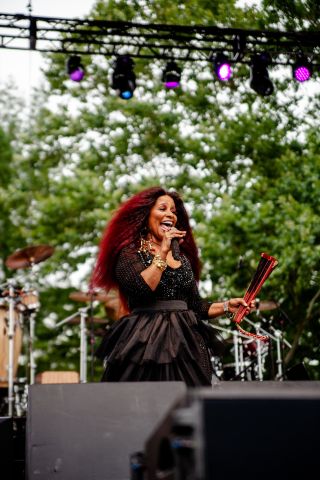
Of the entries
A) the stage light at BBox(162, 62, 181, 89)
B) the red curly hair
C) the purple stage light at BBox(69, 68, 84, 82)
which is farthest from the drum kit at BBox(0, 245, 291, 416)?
the red curly hair

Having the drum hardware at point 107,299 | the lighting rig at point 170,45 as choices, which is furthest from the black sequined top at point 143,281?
the drum hardware at point 107,299

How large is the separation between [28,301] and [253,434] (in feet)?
25.0

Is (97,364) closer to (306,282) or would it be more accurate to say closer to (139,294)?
(306,282)

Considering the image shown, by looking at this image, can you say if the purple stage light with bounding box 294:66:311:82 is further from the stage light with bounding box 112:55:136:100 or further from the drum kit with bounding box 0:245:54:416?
the drum kit with bounding box 0:245:54:416

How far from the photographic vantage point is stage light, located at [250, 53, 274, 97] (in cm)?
733

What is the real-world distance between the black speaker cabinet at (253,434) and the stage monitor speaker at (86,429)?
0.99 meters

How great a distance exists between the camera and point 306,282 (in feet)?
32.5

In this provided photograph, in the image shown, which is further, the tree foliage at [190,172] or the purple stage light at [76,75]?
the tree foliage at [190,172]

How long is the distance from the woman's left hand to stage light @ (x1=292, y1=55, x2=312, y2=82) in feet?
15.6

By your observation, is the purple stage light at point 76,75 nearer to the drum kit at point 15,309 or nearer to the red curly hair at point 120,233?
the drum kit at point 15,309

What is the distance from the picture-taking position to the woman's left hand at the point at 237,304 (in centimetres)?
323

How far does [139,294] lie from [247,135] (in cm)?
953

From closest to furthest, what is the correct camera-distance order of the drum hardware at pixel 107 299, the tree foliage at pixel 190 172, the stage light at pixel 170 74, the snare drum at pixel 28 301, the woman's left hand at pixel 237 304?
the woman's left hand at pixel 237 304 < the stage light at pixel 170 74 < the snare drum at pixel 28 301 < the drum hardware at pixel 107 299 < the tree foliage at pixel 190 172

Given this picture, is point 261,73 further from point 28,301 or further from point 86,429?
point 86,429
